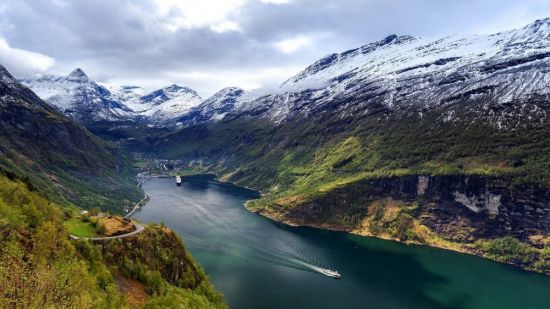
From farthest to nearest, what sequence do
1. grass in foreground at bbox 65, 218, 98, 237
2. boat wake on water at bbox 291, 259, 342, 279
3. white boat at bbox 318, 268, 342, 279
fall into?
1. boat wake on water at bbox 291, 259, 342, 279
2. white boat at bbox 318, 268, 342, 279
3. grass in foreground at bbox 65, 218, 98, 237

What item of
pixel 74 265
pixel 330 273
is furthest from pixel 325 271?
pixel 74 265

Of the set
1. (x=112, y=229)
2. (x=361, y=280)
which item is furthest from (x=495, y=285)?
(x=112, y=229)

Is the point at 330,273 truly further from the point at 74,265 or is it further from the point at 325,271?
the point at 74,265

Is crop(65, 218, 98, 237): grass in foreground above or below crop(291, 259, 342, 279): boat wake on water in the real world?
above

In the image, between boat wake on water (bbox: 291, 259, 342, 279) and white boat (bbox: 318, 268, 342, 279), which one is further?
boat wake on water (bbox: 291, 259, 342, 279)

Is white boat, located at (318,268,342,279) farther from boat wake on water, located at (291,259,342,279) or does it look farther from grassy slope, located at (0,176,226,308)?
grassy slope, located at (0,176,226,308)

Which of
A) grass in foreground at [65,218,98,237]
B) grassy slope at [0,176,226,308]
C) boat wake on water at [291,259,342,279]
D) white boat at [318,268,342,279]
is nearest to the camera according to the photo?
grassy slope at [0,176,226,308]

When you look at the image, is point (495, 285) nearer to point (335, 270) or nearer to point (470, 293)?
point (470, 293)

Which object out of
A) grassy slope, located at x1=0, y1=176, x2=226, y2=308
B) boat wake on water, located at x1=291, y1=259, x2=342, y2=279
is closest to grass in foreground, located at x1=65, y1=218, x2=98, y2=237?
grassy slope, located at x1=0, y1=176, x2=226, y2=308
